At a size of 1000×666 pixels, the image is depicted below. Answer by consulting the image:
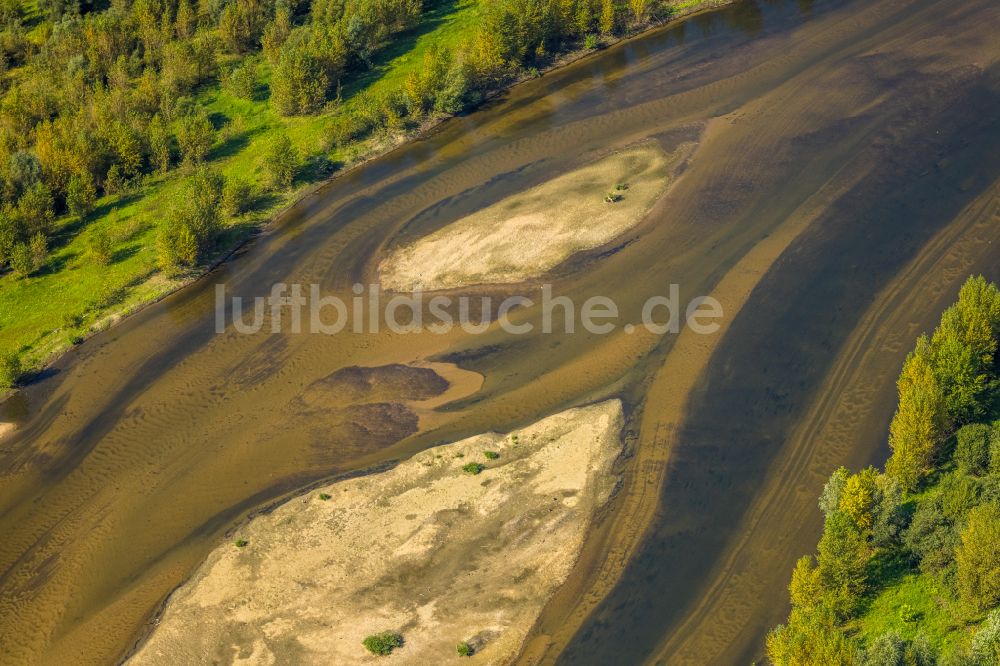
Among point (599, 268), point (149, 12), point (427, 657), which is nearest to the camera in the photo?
point (427, 657)

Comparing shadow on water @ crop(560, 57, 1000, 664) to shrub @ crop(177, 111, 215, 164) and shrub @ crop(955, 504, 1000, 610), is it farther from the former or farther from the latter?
shrub @ crop(177, 111, 215, 164)

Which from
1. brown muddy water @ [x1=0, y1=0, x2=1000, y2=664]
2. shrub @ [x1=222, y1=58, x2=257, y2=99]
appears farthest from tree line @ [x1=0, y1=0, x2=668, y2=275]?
brown muddy water @ [x1=0, y1=0, x2=1000, y2=664]

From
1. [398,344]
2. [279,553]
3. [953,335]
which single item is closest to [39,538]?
[279,553]

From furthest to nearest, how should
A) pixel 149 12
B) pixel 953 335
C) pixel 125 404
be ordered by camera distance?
pixel 149 12, pixel 125 404, pixel 953 335

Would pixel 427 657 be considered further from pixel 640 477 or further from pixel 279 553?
pixel 640 477

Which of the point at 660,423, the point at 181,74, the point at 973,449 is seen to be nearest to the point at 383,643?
the point at 660,423

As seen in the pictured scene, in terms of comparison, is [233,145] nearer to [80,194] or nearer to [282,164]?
[282,164]
